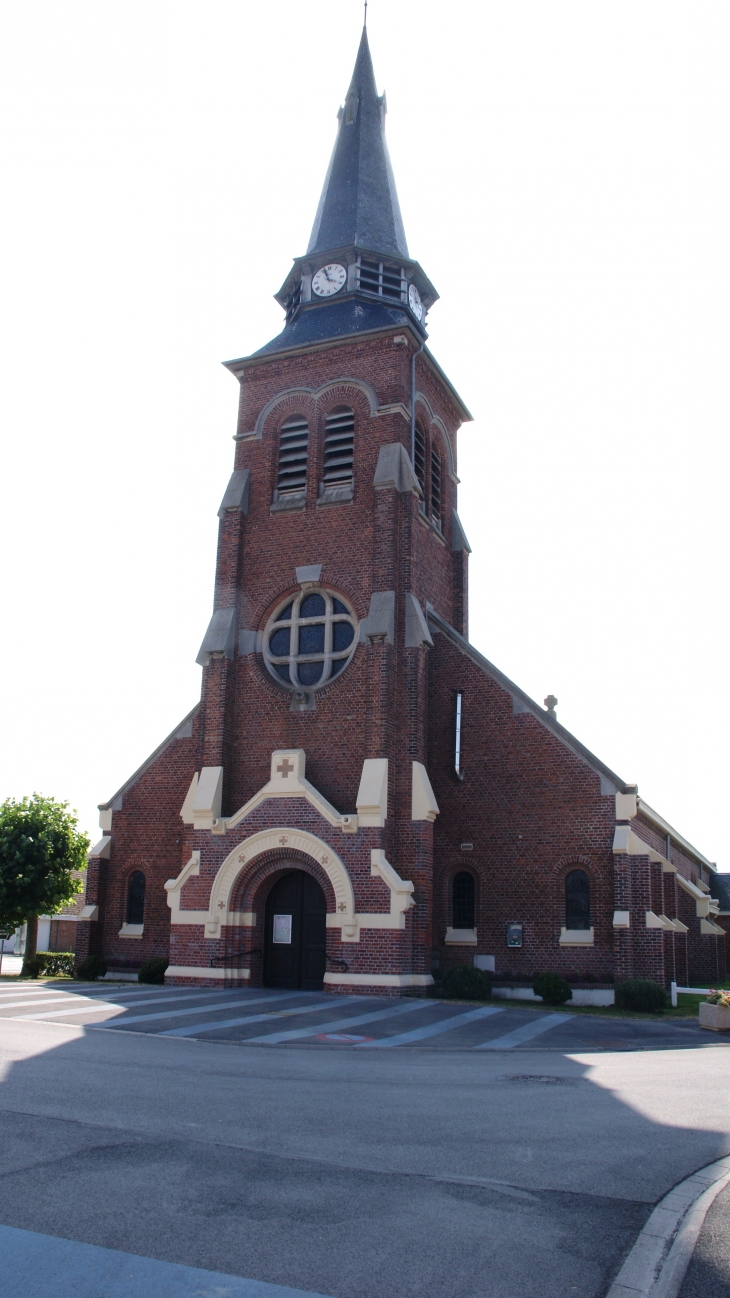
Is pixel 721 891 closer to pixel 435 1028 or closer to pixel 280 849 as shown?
pixel 280 849

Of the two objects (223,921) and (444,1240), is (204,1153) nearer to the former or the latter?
(444,1240)

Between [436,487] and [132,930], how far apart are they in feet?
47.8

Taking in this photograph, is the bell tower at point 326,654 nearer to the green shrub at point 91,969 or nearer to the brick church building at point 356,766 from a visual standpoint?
the brick church building at point 356,766

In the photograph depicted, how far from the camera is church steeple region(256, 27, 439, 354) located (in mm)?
26969

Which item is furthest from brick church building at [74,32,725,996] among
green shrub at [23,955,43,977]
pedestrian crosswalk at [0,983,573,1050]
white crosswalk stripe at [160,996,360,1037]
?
white crosswalk stripe at [160,996,360,1037]

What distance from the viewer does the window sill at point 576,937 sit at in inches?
839

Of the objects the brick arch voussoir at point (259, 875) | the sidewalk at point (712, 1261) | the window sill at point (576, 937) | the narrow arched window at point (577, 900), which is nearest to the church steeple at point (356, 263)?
the brick arch voussoir at point (259, 875)

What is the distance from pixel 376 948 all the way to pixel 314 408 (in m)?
13.8

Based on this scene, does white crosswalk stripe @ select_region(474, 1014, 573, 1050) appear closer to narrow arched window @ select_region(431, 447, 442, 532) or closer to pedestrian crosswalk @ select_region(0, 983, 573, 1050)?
pedestrian crosswalk @ select_region(0, 983, 573, 1050)

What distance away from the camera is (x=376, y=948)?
2025 centimetres

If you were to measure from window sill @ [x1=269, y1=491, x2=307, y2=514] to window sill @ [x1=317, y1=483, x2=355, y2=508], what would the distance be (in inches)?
19.4

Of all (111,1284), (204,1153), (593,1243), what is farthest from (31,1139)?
(593,1243)

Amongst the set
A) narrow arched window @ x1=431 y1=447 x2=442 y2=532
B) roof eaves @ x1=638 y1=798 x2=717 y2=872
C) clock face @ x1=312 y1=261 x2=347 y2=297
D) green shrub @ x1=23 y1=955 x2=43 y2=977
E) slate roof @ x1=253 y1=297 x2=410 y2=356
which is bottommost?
green shrub @ x1=23 y1=955 x2=43 y2=977

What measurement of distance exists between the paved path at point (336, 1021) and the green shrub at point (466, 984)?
2.44 ft
